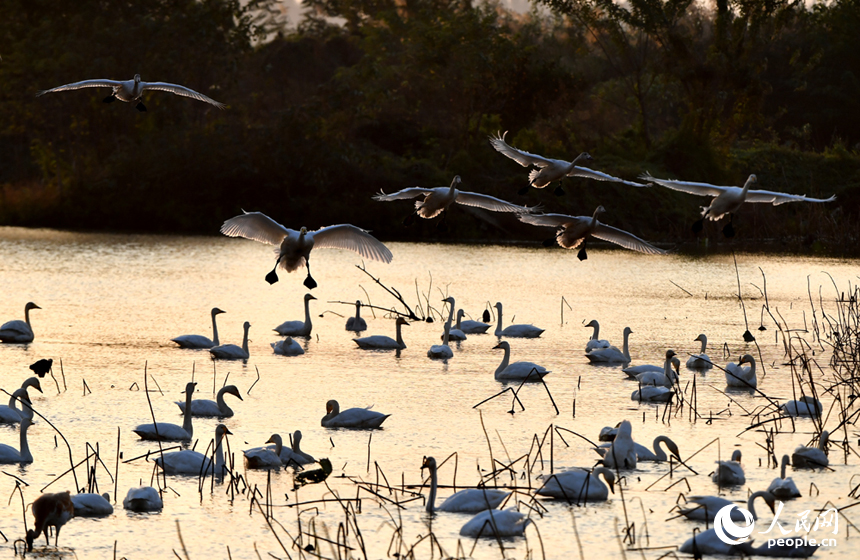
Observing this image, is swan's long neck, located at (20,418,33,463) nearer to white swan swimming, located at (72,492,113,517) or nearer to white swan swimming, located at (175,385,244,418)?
white swan swimming, located at (72,492,113,517)

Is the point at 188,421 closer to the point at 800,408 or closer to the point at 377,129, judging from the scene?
the point at 800,408

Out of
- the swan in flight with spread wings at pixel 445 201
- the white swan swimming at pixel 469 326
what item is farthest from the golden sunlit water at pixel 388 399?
the swan in flight with spread wings at pixel 445 201

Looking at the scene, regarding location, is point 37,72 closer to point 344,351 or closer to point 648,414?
point 344,351

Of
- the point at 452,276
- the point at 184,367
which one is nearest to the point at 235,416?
the point at 184,367

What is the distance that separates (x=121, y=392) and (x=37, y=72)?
129 feet

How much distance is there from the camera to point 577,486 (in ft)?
31.5

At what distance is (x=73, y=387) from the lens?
14.4 metres

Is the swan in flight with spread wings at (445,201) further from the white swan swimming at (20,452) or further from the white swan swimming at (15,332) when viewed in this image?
the white swan swimming at (15,332)

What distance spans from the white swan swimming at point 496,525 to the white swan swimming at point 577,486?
87 cm

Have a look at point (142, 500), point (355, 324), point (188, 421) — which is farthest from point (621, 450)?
point (355, 324)

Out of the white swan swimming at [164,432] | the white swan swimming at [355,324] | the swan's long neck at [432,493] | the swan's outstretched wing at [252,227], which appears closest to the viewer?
the swan's long neck at [432,493]

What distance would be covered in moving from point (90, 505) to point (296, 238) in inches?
191

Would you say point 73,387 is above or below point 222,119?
below

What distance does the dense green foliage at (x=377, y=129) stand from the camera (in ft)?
156
